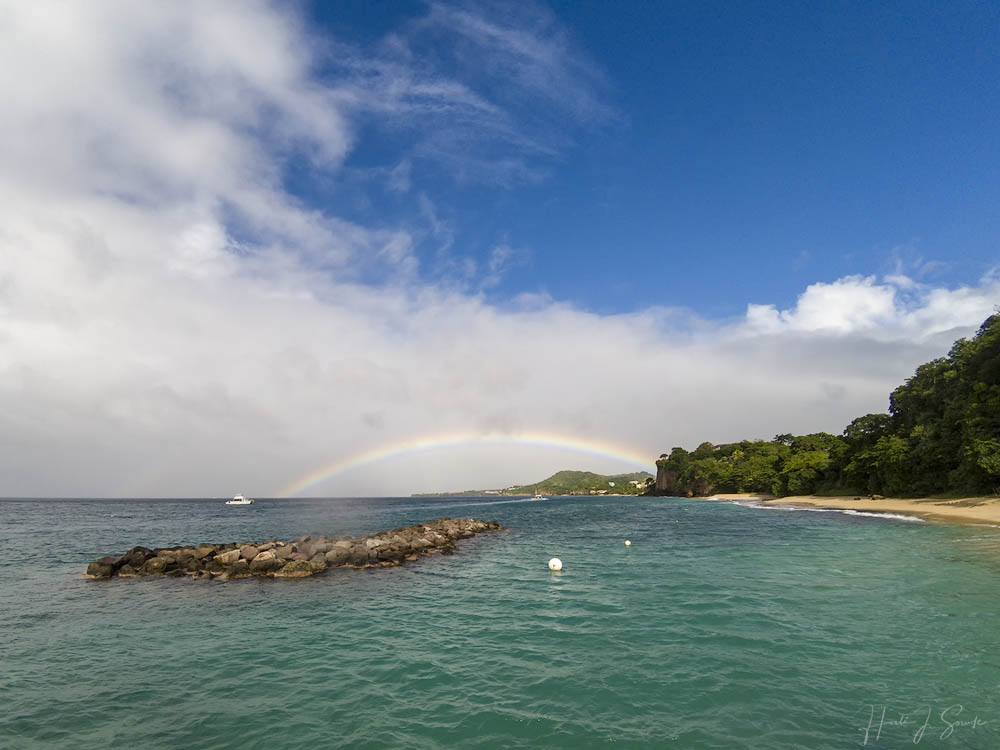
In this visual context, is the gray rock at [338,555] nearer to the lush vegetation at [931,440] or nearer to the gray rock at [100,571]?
the gray rock at [100,571]

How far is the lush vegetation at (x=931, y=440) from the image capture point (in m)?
52.6

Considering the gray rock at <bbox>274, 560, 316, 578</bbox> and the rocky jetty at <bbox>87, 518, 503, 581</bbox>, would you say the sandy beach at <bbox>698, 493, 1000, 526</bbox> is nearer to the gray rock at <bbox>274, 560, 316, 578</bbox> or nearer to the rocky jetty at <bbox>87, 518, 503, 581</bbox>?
the rocky jetty at <bbox>87, 518, 503, 581</bbox>

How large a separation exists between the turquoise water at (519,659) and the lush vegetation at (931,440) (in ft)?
132

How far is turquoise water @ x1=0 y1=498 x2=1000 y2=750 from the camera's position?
30.1 feet

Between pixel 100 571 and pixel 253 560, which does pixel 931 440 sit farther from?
pixel 100 571

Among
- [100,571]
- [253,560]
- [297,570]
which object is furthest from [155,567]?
[297,570]

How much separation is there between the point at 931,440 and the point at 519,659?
7474 cm

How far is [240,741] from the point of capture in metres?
9.01

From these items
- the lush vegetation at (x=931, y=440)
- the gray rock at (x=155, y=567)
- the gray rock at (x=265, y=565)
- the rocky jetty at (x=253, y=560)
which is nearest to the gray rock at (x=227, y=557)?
the rocky jetty at (x=253, y=560)

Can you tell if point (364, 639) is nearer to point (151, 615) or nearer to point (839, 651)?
point (151, 615)

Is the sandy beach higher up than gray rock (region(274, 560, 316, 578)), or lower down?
lower down

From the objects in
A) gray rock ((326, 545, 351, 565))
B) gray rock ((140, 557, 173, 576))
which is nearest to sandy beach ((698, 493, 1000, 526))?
gray rock ((326, 545, 351, 565))

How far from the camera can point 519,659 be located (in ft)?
42.1

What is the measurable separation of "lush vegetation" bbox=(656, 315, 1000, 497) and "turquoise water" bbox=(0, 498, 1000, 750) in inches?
1585
